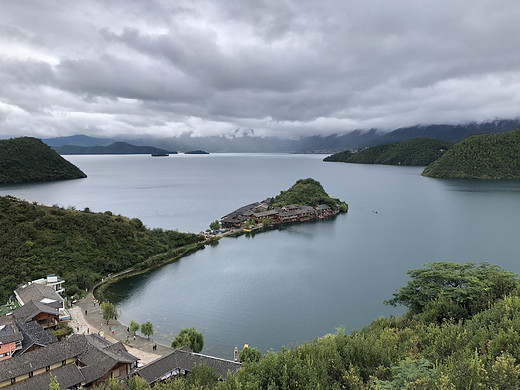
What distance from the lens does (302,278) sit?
2755cm

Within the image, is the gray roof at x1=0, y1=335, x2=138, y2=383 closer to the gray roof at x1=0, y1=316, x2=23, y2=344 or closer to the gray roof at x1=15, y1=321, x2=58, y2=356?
the gray roof at x1=15, y1=321, x2=58, y2=356

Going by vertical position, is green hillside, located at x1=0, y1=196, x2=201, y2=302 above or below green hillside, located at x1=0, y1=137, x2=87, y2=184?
below

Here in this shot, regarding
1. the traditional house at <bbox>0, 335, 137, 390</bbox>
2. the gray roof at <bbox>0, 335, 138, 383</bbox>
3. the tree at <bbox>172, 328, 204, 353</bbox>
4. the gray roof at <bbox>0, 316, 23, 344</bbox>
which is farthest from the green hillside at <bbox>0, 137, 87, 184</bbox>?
the tree at <bbox>172, 328, 204, 353</bbox>

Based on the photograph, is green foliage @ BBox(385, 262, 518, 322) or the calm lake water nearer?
green foliage @ BBox(385, 262, 518, 322)

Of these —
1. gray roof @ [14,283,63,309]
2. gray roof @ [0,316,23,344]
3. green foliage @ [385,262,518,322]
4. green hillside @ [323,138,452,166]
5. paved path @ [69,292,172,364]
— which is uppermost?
green hillside @ [323,138,452,166]

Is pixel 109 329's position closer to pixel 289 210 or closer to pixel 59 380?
pixel 59 380

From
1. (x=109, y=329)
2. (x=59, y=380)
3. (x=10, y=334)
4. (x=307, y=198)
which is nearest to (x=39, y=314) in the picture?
(x=10, y=334)

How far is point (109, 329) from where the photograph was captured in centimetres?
1894

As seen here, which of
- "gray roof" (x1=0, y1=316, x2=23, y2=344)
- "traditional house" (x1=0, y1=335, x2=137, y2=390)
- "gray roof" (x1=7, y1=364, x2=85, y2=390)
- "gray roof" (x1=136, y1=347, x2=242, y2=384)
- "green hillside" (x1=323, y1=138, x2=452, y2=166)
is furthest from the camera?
"green hillside" (x1=323, y1=138, x2=452, y2=166)

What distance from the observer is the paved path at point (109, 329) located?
1660cm

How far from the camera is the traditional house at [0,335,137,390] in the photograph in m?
12.7

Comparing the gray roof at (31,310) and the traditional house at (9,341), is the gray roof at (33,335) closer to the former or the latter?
the traditional house at (9,341)

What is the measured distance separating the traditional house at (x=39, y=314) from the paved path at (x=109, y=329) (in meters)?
1.20

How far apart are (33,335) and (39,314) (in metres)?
2.09
